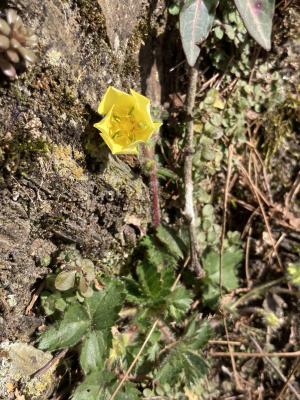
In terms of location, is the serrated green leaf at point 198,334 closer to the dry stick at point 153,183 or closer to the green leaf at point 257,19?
the dry stick at point 153,183

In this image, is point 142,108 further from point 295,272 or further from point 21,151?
point 295,272

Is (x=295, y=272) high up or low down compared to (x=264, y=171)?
down

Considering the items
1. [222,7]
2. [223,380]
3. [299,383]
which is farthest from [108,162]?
[299,383]

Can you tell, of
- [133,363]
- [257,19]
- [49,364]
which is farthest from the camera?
[133,363]

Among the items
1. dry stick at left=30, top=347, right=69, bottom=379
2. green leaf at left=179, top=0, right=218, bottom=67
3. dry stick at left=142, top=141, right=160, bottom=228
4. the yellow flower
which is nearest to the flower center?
the yellow flower

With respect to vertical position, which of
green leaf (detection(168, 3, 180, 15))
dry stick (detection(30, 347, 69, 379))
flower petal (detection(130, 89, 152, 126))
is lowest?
dry stick (detection(30, 347, 69, 379))

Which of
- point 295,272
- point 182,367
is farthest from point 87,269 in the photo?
point 295,272

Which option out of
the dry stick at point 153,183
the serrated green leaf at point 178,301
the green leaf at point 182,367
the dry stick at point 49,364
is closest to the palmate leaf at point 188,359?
the green leaf at point 182,367

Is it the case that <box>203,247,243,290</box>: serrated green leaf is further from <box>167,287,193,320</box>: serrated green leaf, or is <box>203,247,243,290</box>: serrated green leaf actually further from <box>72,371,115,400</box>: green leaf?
<box>72,371,115,400</box>: green leaf
